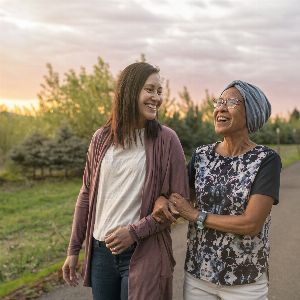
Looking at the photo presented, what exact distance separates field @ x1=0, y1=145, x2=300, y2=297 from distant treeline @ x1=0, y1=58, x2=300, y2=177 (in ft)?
9.60

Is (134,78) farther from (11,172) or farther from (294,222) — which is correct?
(11,172)

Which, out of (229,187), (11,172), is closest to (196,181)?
(229,187)

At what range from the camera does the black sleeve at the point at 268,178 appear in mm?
→ 2197

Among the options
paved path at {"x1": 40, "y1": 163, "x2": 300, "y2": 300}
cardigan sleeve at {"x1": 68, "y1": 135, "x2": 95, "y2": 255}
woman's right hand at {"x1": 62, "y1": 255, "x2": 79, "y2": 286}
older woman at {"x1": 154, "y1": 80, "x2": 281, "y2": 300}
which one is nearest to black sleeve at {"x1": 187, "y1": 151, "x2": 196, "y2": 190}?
older woman at {"x1": 154, "y1": 80, "x2": 281, "y2": 300}

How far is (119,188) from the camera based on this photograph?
7.82ft

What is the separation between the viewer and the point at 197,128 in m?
31.2

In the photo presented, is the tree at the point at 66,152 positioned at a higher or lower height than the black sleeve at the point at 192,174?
lower

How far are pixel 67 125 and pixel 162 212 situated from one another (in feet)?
72.9

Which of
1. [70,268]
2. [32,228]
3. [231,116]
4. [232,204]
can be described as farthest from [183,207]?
[32,228]

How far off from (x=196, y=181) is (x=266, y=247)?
456 mm

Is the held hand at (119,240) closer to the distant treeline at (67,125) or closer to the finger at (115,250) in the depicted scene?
the finger at (115,250)

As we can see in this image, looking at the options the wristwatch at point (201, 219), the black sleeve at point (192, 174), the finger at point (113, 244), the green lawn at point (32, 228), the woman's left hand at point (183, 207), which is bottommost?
the green lawn at point (32, 228)

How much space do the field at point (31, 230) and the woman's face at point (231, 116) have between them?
3.77m

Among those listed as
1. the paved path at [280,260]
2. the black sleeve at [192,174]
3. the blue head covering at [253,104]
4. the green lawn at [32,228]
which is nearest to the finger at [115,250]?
the black sleeve at [192,174]
